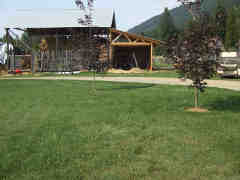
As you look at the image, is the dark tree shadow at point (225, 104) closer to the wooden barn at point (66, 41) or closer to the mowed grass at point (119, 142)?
the mowed grass at point (119, 142)

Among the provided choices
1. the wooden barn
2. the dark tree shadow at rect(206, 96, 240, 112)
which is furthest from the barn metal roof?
the dark tree shadow at rect(206, 96, 240, 112)

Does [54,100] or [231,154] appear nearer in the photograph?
[231,154]

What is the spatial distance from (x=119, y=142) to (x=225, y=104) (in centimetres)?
520

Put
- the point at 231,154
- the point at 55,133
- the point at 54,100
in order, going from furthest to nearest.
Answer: the point at 54,100 < the point at 55,133 < the point at 231,154

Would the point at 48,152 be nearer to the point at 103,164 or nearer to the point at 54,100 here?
the point at 103,164

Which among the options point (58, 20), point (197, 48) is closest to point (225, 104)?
point (197, 48)

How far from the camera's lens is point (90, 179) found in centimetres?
366

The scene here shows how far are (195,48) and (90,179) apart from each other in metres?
5.50

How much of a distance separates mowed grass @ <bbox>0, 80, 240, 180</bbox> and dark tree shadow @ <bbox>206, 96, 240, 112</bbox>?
0.03 meters

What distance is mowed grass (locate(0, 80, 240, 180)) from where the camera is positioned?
389 centimetres

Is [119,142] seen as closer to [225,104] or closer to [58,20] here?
[225,104]

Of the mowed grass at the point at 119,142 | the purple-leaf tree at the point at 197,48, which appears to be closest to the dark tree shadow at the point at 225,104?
the mowed grass at the point at 119,142

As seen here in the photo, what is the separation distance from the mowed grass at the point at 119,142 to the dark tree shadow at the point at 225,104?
0.03 m

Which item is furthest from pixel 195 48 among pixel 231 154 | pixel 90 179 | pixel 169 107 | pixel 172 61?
pixel 90 179
